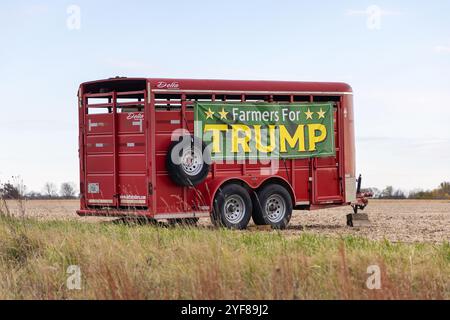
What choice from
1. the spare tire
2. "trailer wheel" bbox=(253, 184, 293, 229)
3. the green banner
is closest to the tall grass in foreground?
the spare tire

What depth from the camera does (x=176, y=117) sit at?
59.9ft

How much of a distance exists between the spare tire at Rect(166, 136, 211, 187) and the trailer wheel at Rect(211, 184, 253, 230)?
75 cm

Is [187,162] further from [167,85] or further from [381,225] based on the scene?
[381,225]

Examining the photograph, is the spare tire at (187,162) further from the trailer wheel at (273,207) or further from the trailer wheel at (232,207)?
the trailer wheel at (273,207)

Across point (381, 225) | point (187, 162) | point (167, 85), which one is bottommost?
point (381, 225)

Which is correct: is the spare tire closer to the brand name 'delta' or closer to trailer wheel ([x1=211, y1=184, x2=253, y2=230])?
trailer wheel ([x1=211, y1=184, x2=253, y2=230])

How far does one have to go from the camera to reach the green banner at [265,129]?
61.2 feet

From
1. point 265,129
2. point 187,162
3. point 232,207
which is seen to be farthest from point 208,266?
point 265,129

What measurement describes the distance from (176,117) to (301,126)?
Result: 3310 mm

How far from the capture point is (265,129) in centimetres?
1934

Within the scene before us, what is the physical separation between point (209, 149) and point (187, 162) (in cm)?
63

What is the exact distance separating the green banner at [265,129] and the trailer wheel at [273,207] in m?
0.80

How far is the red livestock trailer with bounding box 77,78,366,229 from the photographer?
18.1 meters
